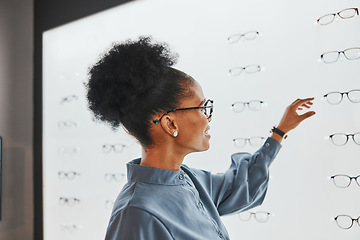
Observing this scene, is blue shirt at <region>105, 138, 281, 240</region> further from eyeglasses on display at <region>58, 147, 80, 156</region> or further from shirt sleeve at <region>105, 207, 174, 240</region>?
eyeglasses on display at <region>58, 147, 80, 156</region>

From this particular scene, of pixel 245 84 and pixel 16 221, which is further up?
pixel 245 84

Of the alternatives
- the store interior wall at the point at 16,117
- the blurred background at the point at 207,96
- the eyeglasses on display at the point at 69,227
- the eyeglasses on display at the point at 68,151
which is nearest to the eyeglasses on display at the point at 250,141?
the blurred background at the point at 207,96

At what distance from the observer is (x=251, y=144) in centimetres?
142

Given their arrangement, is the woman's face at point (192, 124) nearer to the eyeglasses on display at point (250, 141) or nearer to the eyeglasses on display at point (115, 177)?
the eyeglasses on display at point (250, 141)

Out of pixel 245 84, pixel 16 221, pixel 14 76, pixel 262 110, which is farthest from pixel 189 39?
pixel 16 221

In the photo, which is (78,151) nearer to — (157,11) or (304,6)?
(157,11)

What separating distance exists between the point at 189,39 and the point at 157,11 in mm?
269

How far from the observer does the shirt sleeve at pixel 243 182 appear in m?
1.07

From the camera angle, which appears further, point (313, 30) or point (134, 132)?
point (313, 30)

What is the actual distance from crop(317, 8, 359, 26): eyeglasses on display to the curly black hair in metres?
0.68

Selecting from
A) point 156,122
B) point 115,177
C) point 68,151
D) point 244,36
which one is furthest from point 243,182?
point 68,151

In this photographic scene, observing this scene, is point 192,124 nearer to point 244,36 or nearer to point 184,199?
point 184,199

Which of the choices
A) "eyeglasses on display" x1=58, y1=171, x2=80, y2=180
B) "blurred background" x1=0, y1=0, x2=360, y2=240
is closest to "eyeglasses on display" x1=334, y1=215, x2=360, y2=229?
"blurred background" x1=0, y1=0, x2=360, y2=240

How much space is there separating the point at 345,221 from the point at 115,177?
1167 mm
